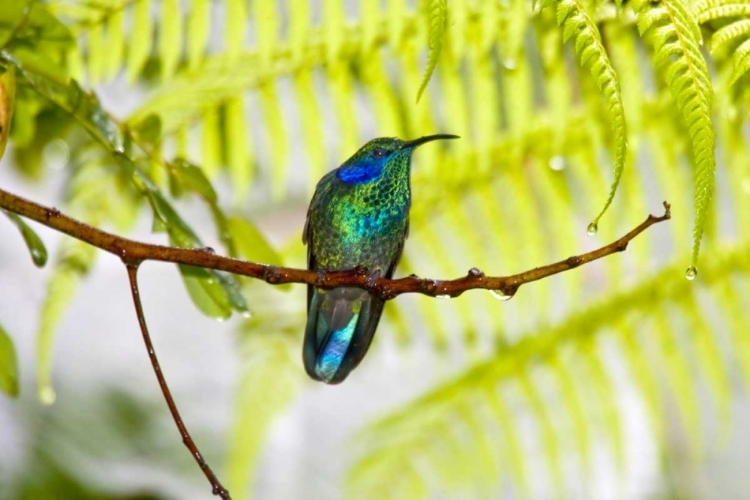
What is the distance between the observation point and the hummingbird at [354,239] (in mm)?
1098

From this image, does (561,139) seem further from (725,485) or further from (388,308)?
(725,485)

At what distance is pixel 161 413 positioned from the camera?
2980mm

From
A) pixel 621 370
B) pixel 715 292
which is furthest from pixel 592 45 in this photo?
pixel 621 370

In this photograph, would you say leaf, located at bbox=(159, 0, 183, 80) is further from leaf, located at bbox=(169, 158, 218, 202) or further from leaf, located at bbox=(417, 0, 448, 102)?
leaf, located at bbox=(417, 0, 448, 102)

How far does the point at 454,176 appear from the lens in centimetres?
183

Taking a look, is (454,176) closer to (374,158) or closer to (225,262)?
(374,158)

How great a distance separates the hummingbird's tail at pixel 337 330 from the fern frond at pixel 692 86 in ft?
1.46

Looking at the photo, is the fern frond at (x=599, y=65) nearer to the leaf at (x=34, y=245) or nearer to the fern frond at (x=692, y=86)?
the fern frond at (x=692, y=86)

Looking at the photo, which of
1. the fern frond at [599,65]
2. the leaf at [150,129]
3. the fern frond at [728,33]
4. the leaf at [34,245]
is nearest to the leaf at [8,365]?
the leaf at [34,245]

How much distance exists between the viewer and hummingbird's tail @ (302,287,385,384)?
1096mm

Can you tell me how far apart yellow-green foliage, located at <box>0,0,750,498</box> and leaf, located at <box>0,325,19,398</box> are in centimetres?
22

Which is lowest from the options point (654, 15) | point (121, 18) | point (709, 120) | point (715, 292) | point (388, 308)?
point (709, 120)

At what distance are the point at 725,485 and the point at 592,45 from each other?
3.02m

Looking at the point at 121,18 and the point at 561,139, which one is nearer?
the point at 121,18
